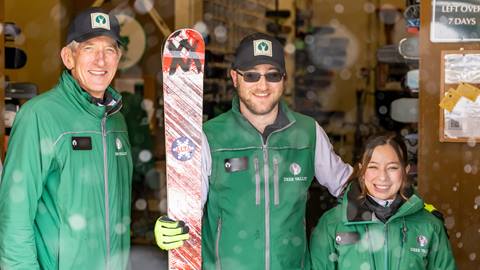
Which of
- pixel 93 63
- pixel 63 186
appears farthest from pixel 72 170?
pixel 93 63

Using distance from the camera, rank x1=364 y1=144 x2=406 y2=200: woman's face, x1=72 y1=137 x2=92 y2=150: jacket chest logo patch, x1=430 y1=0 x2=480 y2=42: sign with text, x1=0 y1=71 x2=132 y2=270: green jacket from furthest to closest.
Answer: x1=430 y1=0 x2=480 y2=42: sign with text
x1=364 y1=144 x2=406 y2=200: woman's face
x1=72 y1=137 x2=92 y2=150: jacket chest logo patch
x1=0 y1=71 x2=132 y2=270: green jacket

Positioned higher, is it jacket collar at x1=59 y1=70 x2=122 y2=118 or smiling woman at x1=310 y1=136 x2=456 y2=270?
jacket collar at x1=59 y1=70 x2=122 y2=118

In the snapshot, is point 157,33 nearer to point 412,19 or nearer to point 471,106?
point 412,19

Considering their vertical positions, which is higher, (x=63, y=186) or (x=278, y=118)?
(x=278, y=118)

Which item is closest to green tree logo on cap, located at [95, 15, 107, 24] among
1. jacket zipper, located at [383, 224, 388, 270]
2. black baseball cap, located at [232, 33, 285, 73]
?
black baseball cap, located at [232, 33, 285, 73]

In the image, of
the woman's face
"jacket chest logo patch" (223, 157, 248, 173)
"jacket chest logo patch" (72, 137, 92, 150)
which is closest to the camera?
"jacket chest logo patch" (72, 137, 92, 150)

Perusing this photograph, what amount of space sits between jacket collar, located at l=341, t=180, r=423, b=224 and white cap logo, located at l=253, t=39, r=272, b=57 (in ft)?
2.12

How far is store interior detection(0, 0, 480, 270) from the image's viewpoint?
3.41 meters

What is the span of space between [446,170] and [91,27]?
1.80m

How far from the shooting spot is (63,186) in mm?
2652

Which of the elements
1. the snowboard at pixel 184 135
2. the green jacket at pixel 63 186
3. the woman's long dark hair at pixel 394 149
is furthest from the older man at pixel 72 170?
the woman's long dark hair at pixel 394 149

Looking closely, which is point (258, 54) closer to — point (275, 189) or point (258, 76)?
point (258, 76)

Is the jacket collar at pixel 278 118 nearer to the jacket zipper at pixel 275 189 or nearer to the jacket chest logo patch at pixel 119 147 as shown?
the jacket zipper at pixel 275 189

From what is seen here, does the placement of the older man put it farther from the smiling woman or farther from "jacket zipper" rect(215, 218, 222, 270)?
the smiling woman
